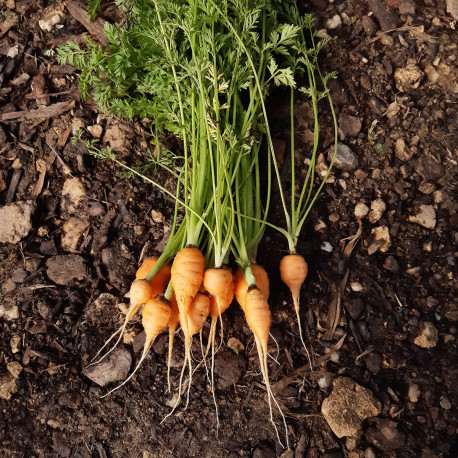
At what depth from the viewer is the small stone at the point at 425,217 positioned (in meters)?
2.36

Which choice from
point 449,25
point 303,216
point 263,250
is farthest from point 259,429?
point 449,25

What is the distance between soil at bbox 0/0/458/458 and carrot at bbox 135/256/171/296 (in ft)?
0.56

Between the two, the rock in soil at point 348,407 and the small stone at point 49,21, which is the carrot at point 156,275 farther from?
the small stone at point 49,21

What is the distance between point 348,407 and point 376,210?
101cm

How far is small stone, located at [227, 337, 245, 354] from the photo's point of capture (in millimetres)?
2189

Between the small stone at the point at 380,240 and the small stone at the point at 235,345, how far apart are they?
0.82 metres

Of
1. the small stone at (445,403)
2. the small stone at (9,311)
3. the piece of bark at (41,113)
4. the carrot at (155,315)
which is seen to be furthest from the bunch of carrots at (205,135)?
the small stone at (445,403)

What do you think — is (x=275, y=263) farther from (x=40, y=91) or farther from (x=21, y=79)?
(x=21, y=79)

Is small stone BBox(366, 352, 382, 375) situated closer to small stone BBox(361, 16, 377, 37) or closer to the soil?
the soil

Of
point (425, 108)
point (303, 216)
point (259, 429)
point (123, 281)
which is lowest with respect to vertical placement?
point (259, 429)

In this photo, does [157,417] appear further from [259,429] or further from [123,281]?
[123,281]

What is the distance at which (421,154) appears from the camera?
246 centimetres

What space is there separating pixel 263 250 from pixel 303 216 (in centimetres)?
27

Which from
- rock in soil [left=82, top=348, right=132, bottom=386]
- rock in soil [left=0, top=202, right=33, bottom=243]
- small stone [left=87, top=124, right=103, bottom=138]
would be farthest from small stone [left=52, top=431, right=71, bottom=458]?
small stone [left=87, top=124, right=103, bottom=138]
